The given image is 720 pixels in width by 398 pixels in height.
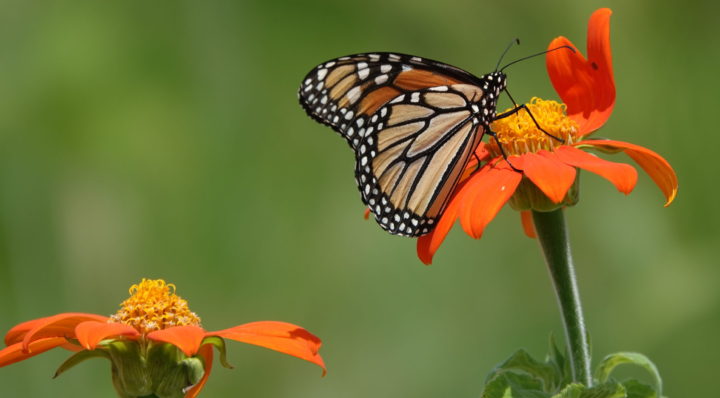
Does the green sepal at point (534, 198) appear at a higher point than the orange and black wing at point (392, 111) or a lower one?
lower

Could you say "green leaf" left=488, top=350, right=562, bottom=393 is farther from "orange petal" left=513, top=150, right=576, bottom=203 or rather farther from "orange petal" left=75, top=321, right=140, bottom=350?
"orange petal" left=75, top=321, right=140, bottom=350

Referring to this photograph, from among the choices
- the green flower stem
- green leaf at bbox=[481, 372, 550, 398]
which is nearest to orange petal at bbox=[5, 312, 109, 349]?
green leaf at bbox=[481, 372, 550, 398]

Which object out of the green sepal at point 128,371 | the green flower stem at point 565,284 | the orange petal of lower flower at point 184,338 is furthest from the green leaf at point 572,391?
the green sepal at point 128,371

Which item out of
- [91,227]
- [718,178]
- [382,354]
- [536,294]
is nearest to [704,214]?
[718,178]

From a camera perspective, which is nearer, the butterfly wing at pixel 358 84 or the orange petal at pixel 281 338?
the orange petal at pixel 281 338

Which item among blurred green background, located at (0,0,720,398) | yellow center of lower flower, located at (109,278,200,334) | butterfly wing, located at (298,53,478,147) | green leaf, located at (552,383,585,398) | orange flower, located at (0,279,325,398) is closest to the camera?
green leaf, located at (552,383,585,398)

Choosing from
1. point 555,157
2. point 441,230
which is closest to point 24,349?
point 441,230

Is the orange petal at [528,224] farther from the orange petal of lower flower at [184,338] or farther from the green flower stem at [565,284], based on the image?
the orange petal of lower flower at [184,338]
